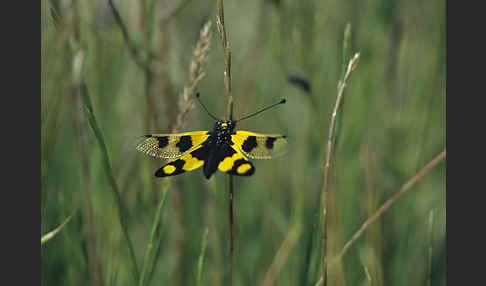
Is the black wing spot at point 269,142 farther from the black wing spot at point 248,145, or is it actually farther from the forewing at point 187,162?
the forewing at point 187,162

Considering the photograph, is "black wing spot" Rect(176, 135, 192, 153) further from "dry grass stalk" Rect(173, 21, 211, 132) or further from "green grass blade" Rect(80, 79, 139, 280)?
"green grass blade" Rect(80, 79, 139, 280)

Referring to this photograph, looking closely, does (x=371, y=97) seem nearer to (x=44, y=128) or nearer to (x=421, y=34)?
(x=421, y=34)

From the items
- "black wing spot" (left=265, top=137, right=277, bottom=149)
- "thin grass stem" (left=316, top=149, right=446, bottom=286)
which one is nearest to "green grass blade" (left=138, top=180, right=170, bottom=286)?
"black wing spot" (left=265, top=137, right=277, bottom=149)

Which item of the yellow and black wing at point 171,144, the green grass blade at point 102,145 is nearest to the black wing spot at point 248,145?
the yellow and black wing at point 171,144

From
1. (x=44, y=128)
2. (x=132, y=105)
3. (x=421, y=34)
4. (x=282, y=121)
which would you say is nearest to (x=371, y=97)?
(x=282, y=121)

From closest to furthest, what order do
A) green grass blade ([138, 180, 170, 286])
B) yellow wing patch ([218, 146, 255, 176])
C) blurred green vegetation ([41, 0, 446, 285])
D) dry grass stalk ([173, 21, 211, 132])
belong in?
1. yellow wing patch ([218, 146, 255, 176])
2. dry grass stalk ([173, 21, 211, 132])
3. green grass blade ([138, 180, 170, 286])
4. blurred green vegetation ([41, 0, 446, 285])
